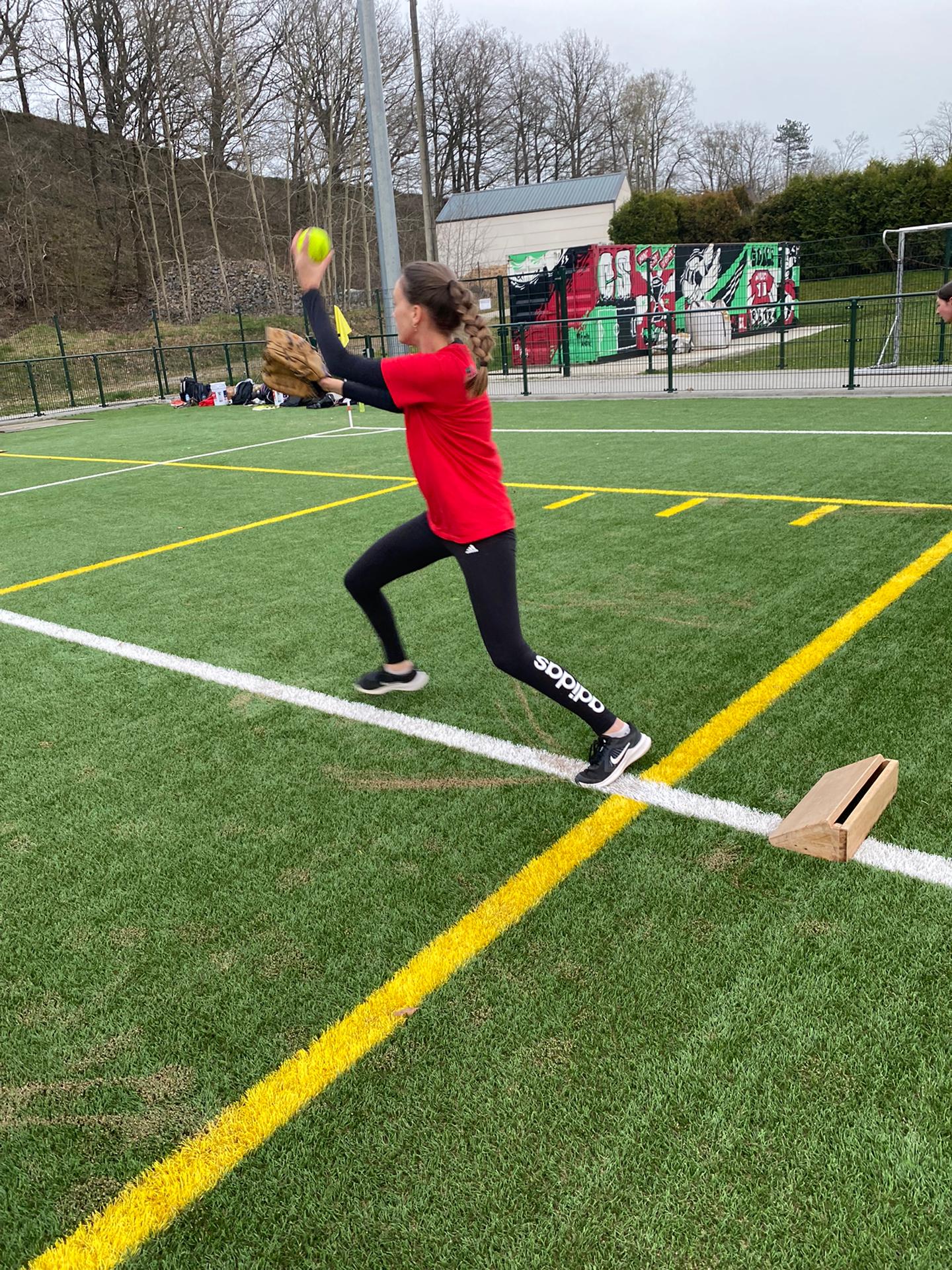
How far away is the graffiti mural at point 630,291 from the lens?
84.5 ft

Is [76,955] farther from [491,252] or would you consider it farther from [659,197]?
[491,252]

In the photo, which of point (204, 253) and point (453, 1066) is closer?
point (453, 1066)

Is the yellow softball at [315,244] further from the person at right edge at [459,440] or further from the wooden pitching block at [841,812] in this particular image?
the wooden pitching block at [841,812]

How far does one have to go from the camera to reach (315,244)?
11.1 ft

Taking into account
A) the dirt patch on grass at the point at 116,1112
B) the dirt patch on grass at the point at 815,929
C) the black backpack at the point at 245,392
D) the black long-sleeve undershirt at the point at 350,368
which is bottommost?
the dirt patch on grass at the point at 116,1112

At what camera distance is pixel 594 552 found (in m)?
6.98

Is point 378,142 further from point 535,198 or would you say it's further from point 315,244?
point 535,198

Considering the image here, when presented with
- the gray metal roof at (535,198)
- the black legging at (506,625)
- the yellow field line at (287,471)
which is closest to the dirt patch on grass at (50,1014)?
the black legging at (506,625)

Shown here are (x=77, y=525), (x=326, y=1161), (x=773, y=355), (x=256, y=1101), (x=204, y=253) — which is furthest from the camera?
(x=204, y=253)

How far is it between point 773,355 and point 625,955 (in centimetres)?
2119

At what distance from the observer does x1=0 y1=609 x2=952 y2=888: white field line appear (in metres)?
2.98

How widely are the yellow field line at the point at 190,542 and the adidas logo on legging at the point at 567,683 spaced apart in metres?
5.20

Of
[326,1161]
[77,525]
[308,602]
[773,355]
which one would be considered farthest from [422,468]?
[773,355]

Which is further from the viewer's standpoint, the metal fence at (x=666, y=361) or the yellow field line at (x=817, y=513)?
the metal fence at (x=666, y=361)
